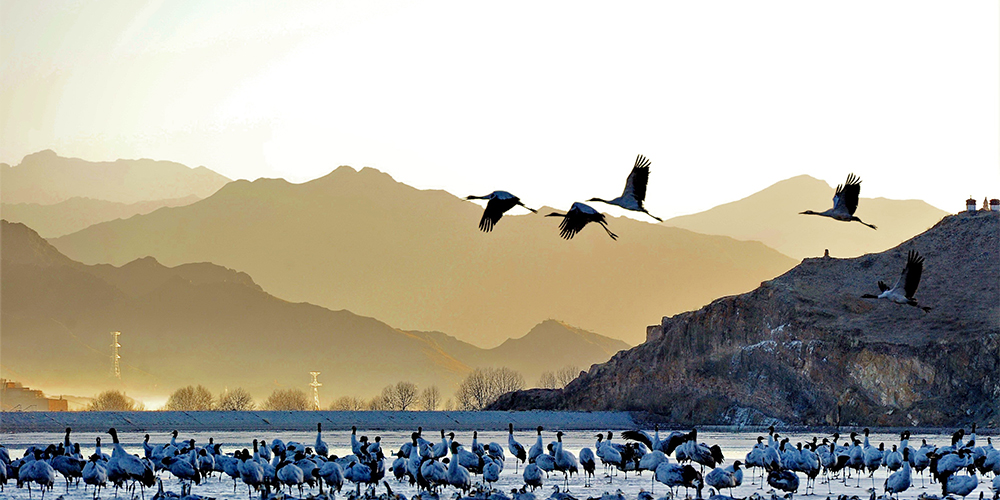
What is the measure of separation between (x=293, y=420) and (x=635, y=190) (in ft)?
345

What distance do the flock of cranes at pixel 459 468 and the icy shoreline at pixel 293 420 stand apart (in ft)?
233

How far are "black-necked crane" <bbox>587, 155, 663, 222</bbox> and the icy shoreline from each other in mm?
87801

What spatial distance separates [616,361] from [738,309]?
1802cm

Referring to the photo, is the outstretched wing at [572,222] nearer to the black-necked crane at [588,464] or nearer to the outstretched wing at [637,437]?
the black-necked crane at [588,464]

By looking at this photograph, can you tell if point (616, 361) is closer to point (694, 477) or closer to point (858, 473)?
point (858, 473)

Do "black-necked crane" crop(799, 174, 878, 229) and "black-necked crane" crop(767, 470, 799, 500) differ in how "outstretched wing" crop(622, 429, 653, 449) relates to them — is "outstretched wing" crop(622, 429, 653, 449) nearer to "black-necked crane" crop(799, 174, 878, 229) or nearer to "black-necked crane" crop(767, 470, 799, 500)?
"black-necked crane" crop(767, 470, 799, 500)

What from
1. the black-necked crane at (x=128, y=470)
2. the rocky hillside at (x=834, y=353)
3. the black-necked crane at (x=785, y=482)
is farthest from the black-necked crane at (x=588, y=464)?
the rocky hillside at (x=834, y=353)

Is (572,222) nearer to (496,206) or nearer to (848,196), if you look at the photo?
(496,206)

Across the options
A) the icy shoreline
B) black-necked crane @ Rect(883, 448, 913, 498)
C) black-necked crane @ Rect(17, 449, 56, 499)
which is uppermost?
the icy shoreline

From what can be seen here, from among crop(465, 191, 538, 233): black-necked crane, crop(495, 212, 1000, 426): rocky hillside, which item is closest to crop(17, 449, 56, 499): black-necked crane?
crop(465, 191, 538, 233): black-necked crane

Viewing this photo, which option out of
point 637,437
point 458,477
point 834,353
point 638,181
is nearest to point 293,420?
point 834,353

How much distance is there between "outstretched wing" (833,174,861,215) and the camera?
34.4 m

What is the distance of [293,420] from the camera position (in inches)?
5103

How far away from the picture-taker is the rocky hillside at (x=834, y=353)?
132000 mm
